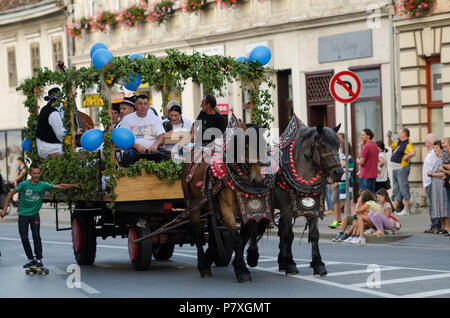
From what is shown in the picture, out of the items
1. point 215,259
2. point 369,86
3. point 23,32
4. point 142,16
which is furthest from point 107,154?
point 23,32

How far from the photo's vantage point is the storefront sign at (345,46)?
24812 millimetres

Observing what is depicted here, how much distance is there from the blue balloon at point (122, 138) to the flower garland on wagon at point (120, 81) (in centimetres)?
9

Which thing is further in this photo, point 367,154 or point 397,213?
point 397,213

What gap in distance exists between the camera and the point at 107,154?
12672 millimetres

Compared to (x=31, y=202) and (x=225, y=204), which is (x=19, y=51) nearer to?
(x=31, y=202)

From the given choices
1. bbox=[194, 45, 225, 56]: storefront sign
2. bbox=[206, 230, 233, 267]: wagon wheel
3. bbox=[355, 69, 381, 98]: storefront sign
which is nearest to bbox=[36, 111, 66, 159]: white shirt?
bbox=[206, 230, 233, 267]: wagon wheel

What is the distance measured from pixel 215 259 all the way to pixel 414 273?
275cm

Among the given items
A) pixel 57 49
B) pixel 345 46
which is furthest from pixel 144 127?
pixel 57 49

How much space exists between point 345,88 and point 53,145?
5818 millimetres

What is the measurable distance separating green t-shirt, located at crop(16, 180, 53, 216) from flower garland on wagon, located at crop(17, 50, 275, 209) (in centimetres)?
55

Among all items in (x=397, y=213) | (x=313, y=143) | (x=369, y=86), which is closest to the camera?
(x=313, y=143)

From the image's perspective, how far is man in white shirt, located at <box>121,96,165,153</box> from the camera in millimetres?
13570

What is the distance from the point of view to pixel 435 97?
23.7 metres
